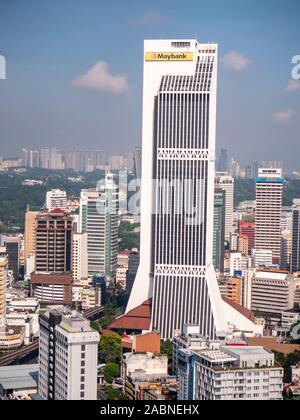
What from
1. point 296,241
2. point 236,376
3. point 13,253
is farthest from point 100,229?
point 236,376

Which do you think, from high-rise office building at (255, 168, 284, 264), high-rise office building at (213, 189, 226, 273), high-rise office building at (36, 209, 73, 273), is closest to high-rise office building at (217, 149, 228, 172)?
high-rise office building at (213, 189, 226, 273)

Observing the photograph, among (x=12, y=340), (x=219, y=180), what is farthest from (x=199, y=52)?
(x=219, y=180)

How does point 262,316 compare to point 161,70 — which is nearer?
point 161,70

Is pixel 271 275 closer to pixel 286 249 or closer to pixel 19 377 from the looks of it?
pixel 286 249

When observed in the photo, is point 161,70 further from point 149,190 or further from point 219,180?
point 219,180

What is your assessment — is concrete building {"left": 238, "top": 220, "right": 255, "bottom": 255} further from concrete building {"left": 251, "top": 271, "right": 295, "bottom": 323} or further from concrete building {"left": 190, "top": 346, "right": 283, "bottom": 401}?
concrete building {"left": 190, "top": 346, "right": 283, "bottom": 401}

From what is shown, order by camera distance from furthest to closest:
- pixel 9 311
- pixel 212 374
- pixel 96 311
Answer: pixel 96 311 → pixel 9 311 → pixel 212 374

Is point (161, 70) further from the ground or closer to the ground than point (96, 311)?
further from the ground
